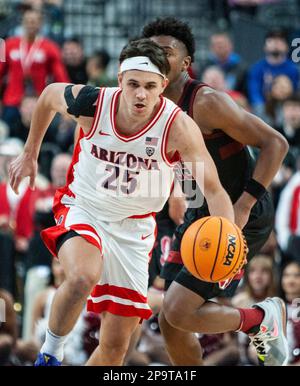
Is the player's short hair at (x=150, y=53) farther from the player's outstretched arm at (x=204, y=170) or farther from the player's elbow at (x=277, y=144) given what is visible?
the player's elbow at (x=277, y=144)

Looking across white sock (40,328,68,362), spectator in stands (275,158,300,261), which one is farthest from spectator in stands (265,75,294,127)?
white sock (40,328,68,362)

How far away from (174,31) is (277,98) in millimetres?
4988

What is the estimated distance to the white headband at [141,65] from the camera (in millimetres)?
6227

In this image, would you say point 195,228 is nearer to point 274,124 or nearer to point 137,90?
point 137,90

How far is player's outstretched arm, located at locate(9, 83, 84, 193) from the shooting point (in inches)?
257

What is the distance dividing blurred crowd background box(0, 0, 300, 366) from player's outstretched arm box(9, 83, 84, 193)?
6.92 ft

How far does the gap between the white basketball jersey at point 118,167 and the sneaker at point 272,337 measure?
1.13 meters

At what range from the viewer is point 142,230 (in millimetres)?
6750

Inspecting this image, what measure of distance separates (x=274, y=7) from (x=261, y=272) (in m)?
7.05

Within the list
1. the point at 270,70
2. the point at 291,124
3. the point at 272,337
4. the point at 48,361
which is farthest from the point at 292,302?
the point at 270,70

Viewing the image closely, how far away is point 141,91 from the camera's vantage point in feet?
20.2

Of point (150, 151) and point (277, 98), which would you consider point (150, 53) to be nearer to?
point (150, 151)

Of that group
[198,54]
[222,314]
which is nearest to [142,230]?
[222,314]

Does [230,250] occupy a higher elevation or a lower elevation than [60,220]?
higher
